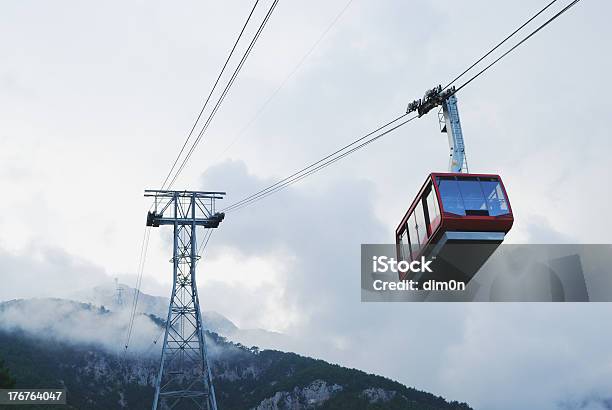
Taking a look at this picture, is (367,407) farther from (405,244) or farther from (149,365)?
(405,244)

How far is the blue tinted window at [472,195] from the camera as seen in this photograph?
64.8ft

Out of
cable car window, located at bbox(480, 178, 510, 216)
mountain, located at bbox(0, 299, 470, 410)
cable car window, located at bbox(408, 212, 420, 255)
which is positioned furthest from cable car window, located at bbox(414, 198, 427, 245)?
mountain, located at bbox(0, 299, 470, 410)

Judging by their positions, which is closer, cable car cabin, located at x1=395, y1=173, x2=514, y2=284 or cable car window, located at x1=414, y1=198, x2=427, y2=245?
cable car cabin, located at x1=395, y1=173, x2=514, y2=284

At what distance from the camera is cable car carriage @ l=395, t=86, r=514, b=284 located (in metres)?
19.5

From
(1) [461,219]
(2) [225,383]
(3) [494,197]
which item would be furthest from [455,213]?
(2) [225,383]

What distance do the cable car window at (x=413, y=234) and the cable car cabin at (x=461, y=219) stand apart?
0.50 metres

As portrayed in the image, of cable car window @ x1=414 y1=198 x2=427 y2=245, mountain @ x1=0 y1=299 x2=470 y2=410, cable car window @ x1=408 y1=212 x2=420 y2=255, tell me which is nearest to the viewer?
cable car window @ x1=414 y1=198 x2=427 y2=245

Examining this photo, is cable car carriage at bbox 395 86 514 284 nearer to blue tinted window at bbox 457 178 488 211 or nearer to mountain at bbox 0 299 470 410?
blue tinted window at bbox 457 178 488 211

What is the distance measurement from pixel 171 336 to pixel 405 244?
734 inches

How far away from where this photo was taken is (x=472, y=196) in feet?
65.9

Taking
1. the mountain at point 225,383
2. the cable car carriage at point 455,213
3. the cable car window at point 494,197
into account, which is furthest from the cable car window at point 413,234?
the mountain at point 225,383

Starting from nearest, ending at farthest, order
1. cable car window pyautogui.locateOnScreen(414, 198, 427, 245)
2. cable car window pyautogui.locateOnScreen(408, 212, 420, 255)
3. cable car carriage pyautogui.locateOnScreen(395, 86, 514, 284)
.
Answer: cable car carriage pyautogui.locateOnScreen(395, 86, 514, 284) < cable car window pyautogui.locateOnScreen(414, 198, 427, 245) < cable car window pyautogui.locateOnScreen(408, 212, 420, 255)

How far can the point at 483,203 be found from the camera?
20.0m

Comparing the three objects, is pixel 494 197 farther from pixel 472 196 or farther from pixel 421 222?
pixel 421 222
